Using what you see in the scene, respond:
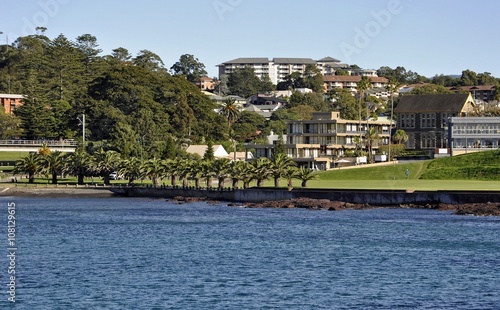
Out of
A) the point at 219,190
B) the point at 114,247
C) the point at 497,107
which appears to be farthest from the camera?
the point at 497,107

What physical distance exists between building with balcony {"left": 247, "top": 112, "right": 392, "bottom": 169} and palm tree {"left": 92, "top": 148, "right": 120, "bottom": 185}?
3787cm

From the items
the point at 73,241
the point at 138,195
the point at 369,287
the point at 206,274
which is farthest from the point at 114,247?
the point at 138,195

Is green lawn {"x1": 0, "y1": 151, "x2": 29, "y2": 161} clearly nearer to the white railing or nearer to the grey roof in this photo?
the white railing

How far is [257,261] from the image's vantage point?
6094cm

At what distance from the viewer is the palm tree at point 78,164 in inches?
5157

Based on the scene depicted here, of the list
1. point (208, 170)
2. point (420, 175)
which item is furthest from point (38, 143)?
point (420, 175)

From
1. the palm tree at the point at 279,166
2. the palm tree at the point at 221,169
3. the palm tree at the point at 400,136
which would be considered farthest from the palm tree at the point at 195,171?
the palm tree at the point at 400,136

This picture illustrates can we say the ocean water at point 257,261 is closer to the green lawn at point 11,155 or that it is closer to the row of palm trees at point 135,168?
the row of palm trees at point 135,168

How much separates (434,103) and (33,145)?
74.4 metres

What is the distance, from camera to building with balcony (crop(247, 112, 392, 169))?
16438 cm

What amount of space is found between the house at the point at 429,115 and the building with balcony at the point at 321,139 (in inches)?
683

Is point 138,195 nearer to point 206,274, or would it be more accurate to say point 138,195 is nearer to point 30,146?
point 30,146

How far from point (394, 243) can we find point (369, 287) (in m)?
19.2

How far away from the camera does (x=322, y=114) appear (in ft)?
558
